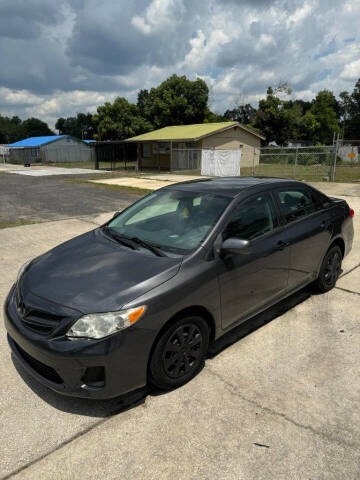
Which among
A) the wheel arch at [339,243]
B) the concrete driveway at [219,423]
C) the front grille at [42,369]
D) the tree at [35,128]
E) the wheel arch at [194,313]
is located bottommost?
the concrete driveway at [219,423]

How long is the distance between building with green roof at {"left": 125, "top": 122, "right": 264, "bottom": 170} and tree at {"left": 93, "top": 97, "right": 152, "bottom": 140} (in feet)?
55.9

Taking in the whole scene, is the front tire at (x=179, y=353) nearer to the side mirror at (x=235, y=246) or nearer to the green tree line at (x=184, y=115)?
the side mirror at (x=235, y=246)

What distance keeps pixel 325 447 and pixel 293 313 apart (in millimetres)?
1876

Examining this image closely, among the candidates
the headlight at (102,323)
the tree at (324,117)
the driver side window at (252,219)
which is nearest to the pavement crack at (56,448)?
the headlight at (102,323)

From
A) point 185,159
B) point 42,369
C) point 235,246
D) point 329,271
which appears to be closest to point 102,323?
point 42,369

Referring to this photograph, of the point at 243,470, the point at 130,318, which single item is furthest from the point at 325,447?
the point at 130,318

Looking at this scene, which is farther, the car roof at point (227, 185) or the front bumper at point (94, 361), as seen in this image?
the car roof at point (227, 185)

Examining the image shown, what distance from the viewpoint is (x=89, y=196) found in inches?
551

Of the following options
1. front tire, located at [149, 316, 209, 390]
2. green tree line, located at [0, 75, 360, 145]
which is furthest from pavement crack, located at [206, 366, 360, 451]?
green tree line, located at [0, 75, 360, 145]

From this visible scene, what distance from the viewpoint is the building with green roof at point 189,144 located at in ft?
92.7

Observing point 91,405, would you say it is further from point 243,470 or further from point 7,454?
point 243,470

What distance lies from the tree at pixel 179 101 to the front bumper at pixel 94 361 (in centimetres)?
4711

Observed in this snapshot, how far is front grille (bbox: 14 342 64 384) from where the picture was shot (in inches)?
100

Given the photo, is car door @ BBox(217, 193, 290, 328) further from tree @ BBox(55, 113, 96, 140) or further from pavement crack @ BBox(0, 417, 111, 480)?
tree @ BBox(55, 113, 96, 140)
